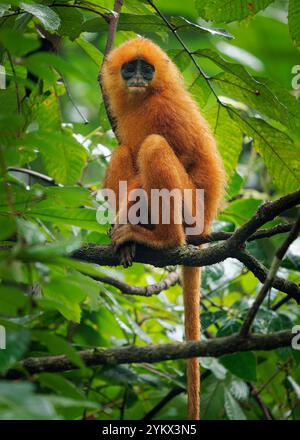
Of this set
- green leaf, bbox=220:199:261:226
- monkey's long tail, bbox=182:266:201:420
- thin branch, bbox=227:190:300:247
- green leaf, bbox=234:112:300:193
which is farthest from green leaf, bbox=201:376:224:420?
thin branch, bbox=227:190:300:247

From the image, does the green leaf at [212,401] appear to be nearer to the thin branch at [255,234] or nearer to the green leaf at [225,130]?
the thin branch at [255,234]

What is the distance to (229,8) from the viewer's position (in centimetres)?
329

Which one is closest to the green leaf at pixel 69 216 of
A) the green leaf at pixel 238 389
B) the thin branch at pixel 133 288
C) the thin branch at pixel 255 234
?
the thin branch at pixel 255 234

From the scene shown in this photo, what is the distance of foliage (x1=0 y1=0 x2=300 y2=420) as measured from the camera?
2311mm

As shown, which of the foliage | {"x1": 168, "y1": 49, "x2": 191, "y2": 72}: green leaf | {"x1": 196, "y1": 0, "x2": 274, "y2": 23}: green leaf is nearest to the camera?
the foliage

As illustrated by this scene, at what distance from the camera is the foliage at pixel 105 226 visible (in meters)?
2.31

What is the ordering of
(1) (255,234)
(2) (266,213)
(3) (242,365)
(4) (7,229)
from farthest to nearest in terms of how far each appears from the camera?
(3) (242,365), (1) (255,234), (2) (266,213), (4) (7,229)

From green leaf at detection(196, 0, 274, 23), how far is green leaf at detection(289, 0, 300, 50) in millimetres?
124

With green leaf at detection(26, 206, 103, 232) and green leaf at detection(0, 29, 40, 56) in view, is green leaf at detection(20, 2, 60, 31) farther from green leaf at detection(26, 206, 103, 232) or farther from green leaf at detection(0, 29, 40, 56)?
green leaf at detection(0, 29, 40, 56)

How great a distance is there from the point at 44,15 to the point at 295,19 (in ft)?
4.00

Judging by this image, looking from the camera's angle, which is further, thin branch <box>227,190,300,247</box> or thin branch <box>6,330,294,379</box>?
thin branch <box>227,190,300,247</box>

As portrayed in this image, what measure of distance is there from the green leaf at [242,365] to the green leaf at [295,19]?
1.97 meters

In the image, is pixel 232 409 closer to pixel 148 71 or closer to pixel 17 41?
pixel 148 71

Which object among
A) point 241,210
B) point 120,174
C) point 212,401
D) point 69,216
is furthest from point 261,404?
point 69,216
